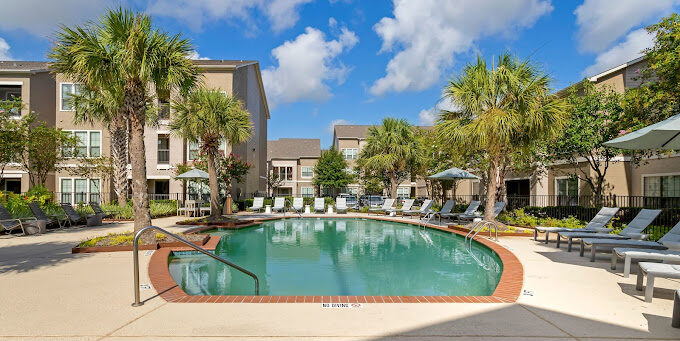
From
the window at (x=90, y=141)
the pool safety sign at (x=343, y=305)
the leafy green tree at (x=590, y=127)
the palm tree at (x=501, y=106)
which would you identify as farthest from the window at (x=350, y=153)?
the pool safety sign at (x=343, y=305)

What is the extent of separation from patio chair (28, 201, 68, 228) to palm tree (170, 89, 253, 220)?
5.42 meters

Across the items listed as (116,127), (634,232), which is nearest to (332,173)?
(116,127)

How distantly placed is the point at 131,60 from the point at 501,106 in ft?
37.4

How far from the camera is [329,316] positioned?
4.02 metres

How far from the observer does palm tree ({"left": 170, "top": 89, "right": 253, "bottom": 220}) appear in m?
15.1

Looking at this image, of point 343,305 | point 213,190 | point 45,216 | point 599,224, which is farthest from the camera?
point 213,190

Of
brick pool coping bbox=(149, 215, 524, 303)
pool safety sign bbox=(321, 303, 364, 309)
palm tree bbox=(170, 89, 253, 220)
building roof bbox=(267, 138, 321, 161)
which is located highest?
building roof bbox=(267, 138, 321, 161)

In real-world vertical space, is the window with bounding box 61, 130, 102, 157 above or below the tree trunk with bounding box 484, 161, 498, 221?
above

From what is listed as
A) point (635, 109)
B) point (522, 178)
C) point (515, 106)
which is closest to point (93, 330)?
point (515, 106)

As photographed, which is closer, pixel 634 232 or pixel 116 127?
pixel 634 232

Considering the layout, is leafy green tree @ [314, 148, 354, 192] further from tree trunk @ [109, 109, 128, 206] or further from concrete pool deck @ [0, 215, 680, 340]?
concrete pool deck @ [0, 215, 680, 340]

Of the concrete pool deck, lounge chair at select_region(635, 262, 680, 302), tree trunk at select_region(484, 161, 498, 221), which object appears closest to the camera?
the concrete pool deck

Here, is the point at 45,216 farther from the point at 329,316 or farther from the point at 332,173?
the point at 332,173

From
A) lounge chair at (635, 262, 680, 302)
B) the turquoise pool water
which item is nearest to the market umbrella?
lounge chair at (635, 262, 680, 302)
